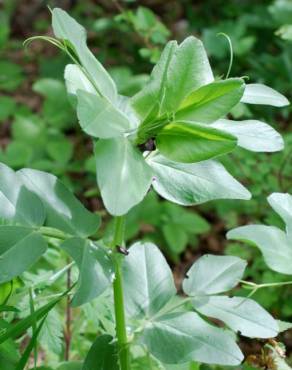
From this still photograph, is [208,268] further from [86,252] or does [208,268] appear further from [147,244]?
[86,252]

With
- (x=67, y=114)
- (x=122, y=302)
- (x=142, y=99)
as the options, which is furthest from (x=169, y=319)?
(x=67, y=114)

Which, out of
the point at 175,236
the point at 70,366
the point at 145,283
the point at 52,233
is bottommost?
the point at 175,236

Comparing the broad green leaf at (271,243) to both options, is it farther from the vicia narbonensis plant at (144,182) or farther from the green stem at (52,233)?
the green stem at (52,233)

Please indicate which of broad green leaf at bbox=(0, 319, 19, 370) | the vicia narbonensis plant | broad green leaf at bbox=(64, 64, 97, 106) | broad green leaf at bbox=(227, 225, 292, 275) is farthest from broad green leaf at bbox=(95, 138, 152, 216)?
broad green leaf at bbox=(0, 319, 19, 370)

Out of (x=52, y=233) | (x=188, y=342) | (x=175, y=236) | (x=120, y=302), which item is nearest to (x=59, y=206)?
(x=52, y=233)

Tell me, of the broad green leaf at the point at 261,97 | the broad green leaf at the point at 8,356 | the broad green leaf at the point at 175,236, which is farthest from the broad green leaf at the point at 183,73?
the broad green leaf at the point at 175,236

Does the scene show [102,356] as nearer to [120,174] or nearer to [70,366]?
[70,366]

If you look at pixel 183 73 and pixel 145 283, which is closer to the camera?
pixel 183 73
